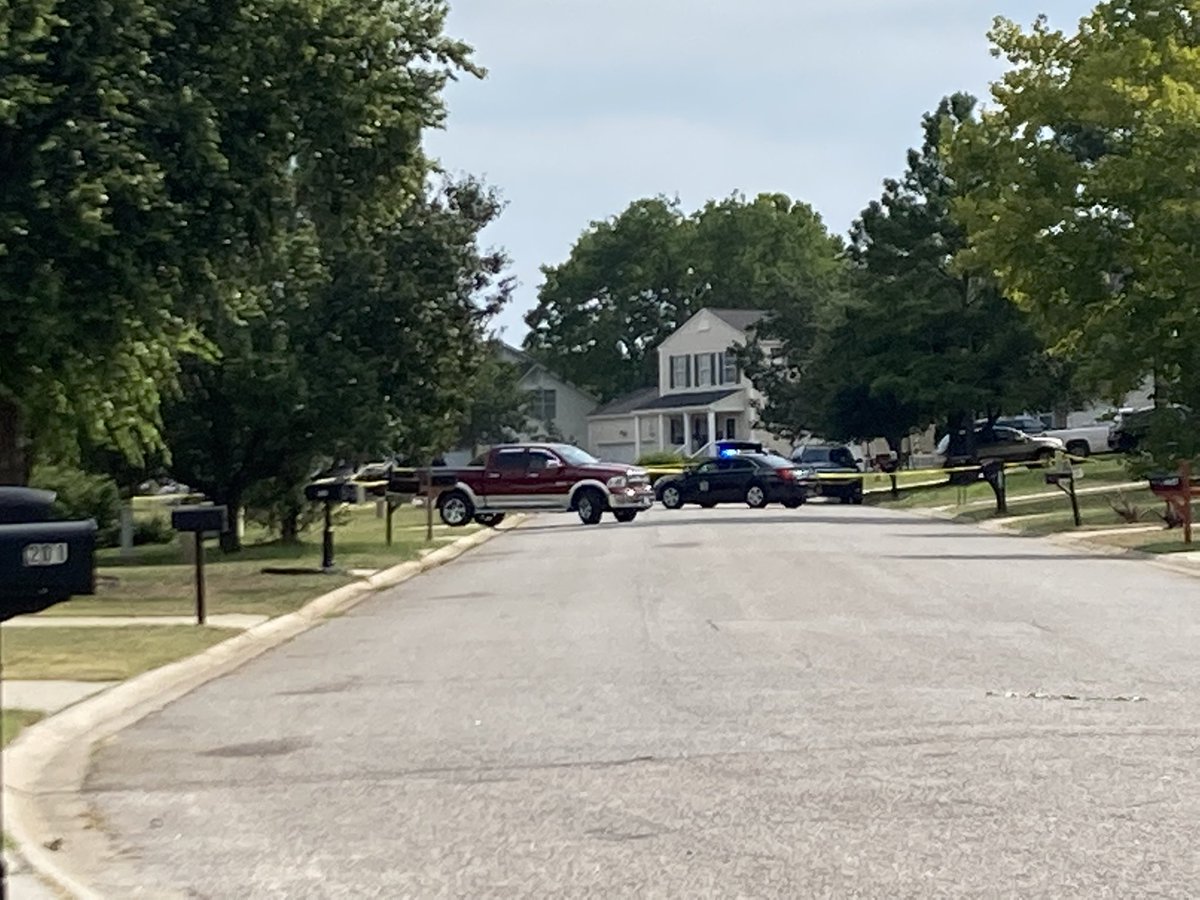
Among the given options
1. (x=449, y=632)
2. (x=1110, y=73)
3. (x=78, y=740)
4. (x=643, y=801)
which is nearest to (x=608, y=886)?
(x=643, y=801)

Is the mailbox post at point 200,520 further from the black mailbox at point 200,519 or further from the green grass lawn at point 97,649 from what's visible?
the green grass lawn at point 97,649

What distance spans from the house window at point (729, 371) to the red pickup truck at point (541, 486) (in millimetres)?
51458

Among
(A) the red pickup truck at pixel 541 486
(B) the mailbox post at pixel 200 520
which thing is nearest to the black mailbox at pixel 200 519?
(B) the mailbox post at pixel 200 520

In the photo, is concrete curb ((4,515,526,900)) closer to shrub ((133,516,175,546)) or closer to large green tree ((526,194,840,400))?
shrub ((133,516,175,546))

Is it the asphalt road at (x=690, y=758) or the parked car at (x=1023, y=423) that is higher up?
the parked car at (x=1023, y=423)

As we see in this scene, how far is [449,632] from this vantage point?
1875cm

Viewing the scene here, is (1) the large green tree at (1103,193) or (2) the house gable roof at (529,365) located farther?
(2) the house gable roof at (529,365)

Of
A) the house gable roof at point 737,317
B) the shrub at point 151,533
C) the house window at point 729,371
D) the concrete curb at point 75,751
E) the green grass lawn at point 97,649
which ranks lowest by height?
the concrete curb at point 75,751

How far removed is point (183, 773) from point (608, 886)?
3.80m

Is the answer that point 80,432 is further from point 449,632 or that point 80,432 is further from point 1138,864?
point 1138,864

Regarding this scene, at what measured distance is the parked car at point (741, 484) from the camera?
52062 mm

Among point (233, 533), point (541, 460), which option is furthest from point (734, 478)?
point (233, 533)

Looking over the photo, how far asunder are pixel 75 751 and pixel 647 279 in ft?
363

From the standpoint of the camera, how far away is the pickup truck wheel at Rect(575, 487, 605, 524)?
146 feet
